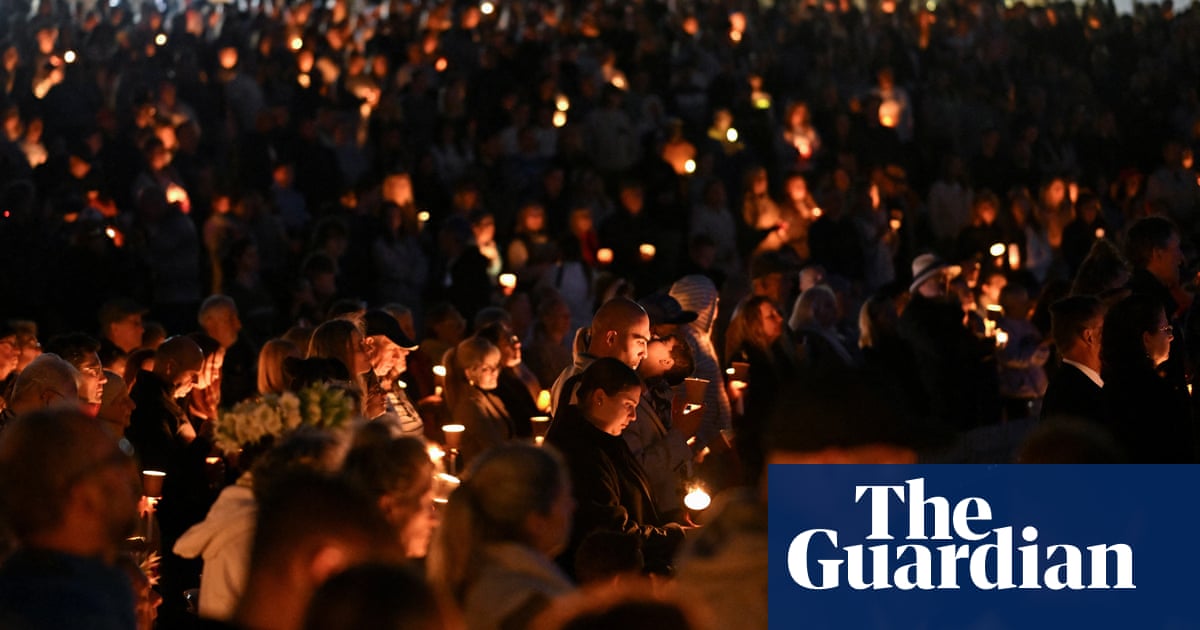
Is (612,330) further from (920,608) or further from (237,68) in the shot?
(237,68)

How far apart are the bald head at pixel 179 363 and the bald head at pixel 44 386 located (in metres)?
1.43

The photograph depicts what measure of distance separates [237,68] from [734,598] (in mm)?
18065

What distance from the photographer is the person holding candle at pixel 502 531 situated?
4594 mm

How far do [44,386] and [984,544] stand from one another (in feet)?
14.1

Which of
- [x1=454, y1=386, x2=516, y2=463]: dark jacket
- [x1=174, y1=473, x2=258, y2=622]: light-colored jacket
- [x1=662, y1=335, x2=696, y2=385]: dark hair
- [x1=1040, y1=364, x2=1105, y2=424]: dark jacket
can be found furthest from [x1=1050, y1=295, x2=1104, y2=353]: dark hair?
[x1=174, y1=473, x2=258, y2=622]: light-colored jacket

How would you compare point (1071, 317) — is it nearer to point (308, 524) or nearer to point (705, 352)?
point (705, 352)

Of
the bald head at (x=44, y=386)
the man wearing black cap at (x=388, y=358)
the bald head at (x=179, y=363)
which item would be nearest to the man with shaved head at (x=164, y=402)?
the bald head at (x=179, y=363)

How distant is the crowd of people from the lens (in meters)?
4.52

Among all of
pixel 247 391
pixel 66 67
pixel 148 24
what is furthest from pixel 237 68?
pixel 247 391

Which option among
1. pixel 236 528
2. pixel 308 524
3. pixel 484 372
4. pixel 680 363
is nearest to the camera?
pixel 308 524

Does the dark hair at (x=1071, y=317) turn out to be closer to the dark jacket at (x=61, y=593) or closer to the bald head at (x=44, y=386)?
the bald head at (x=44, y=386)

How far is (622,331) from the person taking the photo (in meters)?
8.53

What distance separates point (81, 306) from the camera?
A: 1346 cm

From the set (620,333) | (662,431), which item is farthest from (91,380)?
(662,431)
